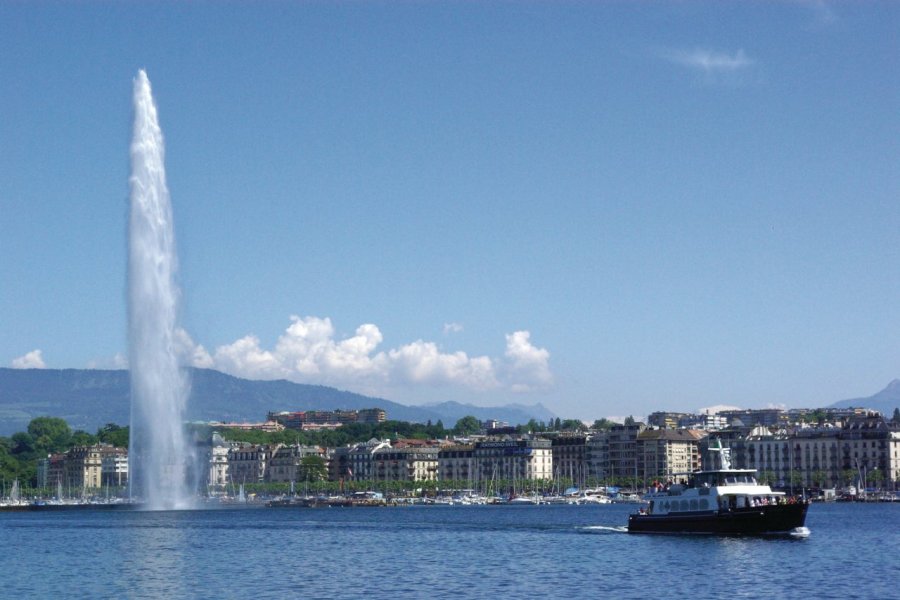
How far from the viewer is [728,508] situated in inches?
3017

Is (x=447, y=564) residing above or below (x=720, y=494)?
below

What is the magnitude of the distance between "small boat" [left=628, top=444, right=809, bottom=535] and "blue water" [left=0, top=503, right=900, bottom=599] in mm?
1018

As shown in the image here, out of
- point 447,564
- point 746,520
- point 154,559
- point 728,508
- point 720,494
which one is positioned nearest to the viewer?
point 447,564

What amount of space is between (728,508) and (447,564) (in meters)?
17.4

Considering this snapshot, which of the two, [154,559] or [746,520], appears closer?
[154,559]

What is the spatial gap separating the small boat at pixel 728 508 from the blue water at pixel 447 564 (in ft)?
3.34

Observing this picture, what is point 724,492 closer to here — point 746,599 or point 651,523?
point 651,523

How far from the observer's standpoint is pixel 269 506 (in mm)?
192375

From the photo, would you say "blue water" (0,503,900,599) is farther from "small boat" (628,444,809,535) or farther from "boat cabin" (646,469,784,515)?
"boat cabin" (646,469,784,515)

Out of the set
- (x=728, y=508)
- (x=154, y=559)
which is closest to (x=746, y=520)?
(x=728, y=508)

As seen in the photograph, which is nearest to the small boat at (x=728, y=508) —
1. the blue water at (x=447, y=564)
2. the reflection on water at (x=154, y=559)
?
the blue water at (x=447, y=564)

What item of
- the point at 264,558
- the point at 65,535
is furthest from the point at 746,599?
the point at 65,535

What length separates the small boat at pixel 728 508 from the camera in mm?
76125

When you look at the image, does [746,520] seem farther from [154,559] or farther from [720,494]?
[154,559]
